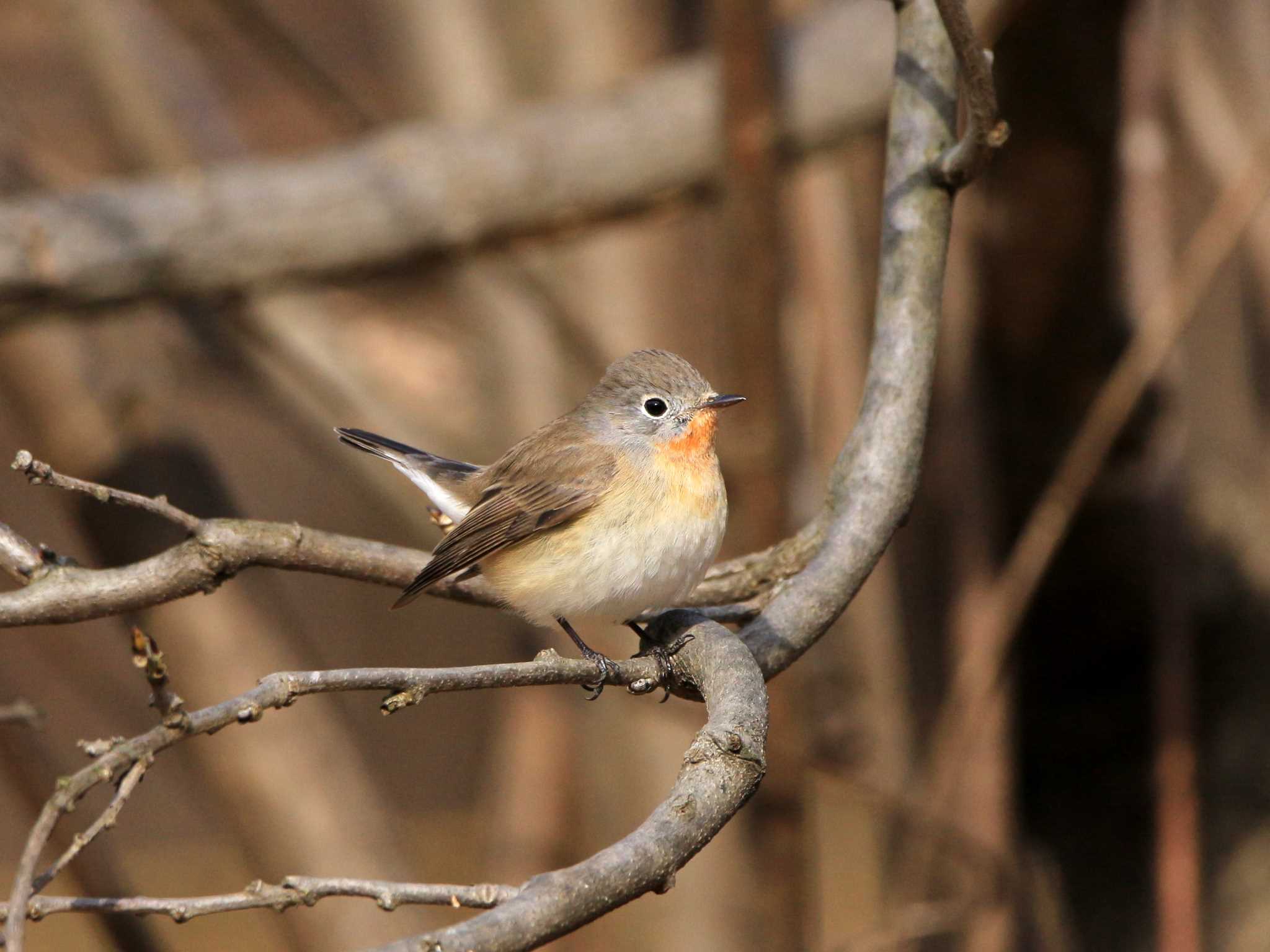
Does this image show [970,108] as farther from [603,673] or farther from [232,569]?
[232,569]

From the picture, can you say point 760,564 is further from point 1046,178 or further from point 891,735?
point 891,735

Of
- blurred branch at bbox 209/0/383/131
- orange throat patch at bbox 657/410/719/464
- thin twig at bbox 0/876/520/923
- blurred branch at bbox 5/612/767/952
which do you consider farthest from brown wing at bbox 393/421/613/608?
blurred branch at bbox 209/0/383/131

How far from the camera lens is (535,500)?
Result: 3.59m

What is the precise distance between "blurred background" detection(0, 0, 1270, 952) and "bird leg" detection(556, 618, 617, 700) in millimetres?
1188

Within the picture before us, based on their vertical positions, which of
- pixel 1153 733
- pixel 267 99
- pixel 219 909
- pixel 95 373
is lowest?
pixel 219 909

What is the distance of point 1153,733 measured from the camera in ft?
17.7

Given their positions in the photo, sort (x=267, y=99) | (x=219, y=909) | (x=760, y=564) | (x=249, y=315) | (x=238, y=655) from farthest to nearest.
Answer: (x=267, y=99) < (x=249, y=315) < (x=238, y=655) < (x=760, y=564) < (x=219, y=909)

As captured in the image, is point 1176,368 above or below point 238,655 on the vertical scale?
above

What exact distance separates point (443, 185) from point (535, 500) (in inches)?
75.3

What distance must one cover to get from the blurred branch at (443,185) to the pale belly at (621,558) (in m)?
1.89

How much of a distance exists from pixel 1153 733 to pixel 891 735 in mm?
1170

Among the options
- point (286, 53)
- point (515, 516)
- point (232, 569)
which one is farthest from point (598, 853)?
point (286, 53)

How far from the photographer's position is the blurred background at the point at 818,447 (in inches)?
195

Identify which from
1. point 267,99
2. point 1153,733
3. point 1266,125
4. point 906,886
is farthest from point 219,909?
point 267,99
